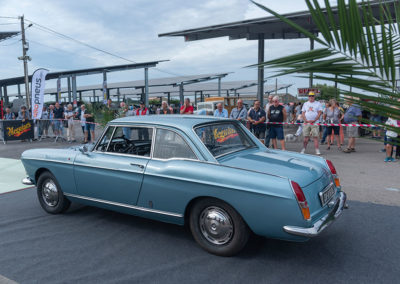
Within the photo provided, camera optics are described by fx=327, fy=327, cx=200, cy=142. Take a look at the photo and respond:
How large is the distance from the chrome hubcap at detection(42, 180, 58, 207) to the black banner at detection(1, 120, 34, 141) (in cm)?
1087

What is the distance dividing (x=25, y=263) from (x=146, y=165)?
62.0 inches

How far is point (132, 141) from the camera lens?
4.54 m

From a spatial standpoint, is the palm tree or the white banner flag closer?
the palm tree

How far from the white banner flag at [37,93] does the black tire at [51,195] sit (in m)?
11.5

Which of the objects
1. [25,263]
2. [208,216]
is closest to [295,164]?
[208,216]

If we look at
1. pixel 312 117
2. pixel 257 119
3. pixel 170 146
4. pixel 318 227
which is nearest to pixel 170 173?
pixel 170 146

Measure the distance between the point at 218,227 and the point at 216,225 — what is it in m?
0.03

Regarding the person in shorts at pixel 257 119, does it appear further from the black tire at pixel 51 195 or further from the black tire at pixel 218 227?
the black tire at pixel 218 227

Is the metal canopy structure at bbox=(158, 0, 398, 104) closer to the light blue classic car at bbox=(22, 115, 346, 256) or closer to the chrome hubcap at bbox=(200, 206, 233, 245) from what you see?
the light blue classic car at bbox=(22, 115, 346, 256)

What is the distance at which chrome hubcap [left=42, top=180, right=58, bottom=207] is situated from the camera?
4.73 m

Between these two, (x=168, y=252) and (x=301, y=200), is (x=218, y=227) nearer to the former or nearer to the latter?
(x=168, y=252)

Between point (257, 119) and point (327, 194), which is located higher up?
point (257, 119)

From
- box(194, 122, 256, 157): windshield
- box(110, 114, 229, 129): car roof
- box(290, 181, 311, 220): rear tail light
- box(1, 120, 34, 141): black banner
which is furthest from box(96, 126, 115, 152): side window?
box(1, 120, 34, 141): black banner

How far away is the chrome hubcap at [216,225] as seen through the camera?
332 centimetres
